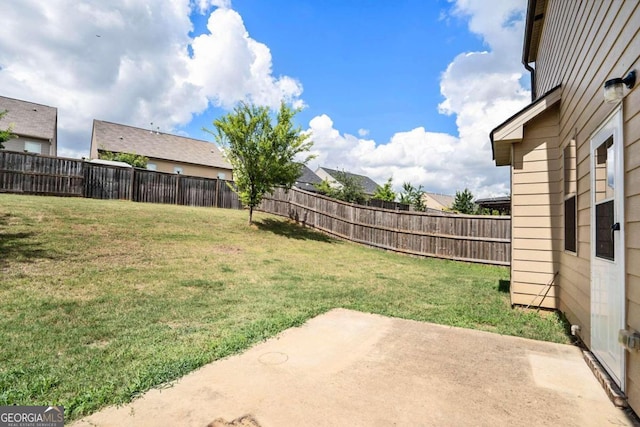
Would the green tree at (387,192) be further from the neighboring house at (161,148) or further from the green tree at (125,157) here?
the green tree at (125,157)

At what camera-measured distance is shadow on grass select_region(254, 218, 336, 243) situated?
39.3 feet

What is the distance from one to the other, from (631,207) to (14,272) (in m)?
7.49

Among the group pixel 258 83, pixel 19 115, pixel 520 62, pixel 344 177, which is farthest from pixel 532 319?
pixel 19 115

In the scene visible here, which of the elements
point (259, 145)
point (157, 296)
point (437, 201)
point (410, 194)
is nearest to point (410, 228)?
point (259, 145)

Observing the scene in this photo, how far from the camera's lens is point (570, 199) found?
412 cm

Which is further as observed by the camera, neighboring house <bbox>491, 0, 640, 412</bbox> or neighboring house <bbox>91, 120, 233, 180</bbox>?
neighboring house <bbox>91, 120, 233, 180</bbox>

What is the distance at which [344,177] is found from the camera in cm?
2200

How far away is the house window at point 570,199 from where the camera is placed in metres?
3.93

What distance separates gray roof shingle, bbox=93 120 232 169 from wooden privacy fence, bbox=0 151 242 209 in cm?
692

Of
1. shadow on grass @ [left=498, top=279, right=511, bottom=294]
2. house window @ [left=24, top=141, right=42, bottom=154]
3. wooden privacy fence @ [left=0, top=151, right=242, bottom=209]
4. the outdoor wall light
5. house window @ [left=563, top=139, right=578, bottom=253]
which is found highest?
house window @ [left=24, top=141, right=42, bottom=154]

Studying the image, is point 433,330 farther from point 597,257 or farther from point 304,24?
point 304,24

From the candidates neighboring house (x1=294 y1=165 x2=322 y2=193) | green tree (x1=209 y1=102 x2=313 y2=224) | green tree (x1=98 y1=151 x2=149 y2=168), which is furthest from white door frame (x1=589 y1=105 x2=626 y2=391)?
neighboring house (x1=294 y1=165 x2=322 y2=193)

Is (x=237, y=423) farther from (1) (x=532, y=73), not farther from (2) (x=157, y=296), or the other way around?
(1) (x=532, y=73)

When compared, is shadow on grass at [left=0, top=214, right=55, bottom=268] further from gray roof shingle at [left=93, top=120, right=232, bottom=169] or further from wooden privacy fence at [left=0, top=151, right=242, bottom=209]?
gray roof shingle at [left=93, top=120, right=232, bottom=169]
